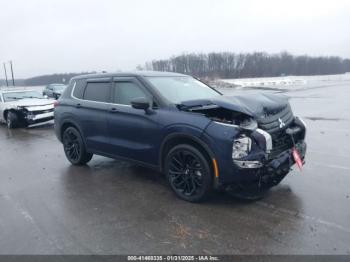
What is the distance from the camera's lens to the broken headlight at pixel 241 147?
13.7 ft

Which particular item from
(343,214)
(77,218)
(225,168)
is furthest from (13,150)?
(343,214)

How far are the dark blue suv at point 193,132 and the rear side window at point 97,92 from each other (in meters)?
0.02

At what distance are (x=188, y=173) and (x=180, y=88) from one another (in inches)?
62.6

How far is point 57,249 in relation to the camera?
3553 millimetres

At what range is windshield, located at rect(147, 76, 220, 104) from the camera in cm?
523

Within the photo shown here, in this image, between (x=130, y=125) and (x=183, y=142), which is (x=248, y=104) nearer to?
(x=183, y=142)

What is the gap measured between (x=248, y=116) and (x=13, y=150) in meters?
7.04

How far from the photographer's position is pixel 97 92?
623 centimetres

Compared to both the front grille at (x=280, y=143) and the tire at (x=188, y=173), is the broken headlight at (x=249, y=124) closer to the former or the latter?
the front grille at (x=280, y=143)

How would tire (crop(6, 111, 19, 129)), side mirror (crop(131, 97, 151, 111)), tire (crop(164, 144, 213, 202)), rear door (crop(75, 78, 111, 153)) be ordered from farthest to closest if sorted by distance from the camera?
tire (crop(6, 111, 19, 129))
rear door (crop(75, 78, 111, 153))
side mirror (crop(131, 97, 151, 111))
tire (crop(164, 144, 213, 202))

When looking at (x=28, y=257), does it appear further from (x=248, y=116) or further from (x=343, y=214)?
(x=343, y=214)

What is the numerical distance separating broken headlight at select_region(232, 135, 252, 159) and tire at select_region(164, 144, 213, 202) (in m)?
0.43

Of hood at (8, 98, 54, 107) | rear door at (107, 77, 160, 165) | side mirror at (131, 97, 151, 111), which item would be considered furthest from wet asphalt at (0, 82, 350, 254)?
hood at (8, 98, 54, 107)

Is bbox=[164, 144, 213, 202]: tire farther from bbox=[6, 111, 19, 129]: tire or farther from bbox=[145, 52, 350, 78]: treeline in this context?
bbox=[145, 52, 350, 78]: treeline
